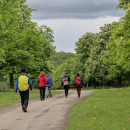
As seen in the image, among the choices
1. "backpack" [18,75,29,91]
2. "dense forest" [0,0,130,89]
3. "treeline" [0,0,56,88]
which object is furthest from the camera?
"treeline" [0,0,56,88]

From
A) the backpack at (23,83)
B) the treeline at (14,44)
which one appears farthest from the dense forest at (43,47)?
the backpack at (23,83)

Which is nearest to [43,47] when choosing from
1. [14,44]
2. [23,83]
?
[14,44]

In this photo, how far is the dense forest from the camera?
28300mm

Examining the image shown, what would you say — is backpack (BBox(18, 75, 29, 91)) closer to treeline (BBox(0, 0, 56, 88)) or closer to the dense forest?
the dense forest

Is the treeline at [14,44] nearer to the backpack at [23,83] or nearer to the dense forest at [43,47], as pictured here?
the dense forest at [43,47]

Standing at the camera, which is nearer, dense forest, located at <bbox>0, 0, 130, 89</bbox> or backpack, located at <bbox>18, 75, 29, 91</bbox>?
backpack, located at <bbox>18, 75, 29, 91</bbox>

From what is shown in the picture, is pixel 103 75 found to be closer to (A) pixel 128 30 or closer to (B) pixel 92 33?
(B) pixel 92 33

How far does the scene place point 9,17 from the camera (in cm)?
3127

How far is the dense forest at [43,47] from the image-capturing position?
28300 mm

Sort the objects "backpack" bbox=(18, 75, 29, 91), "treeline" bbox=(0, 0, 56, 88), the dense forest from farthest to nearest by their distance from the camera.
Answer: "treeline" bbox=(0, 0, 56, 88) < the dense forest < "backpack" bbox=(18, 75, 29, 91)

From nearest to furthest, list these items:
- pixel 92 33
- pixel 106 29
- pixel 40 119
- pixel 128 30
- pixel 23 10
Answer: pixel 40 119 → pixel 128 30 → pixel 23 10 → pixel 106 29 → pixel 92 33

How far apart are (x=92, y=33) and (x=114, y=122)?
51.1m

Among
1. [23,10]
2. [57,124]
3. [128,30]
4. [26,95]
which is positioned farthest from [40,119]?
[23,10]

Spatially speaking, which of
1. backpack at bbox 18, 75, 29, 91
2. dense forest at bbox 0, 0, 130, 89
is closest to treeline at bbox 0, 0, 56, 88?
dense forest at bbox 0, 0, 130, 89
